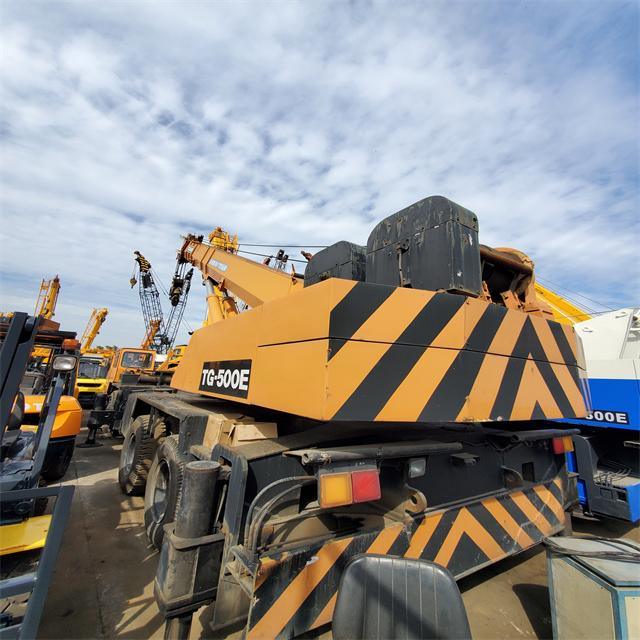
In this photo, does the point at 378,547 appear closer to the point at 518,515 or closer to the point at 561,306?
the point at 518,515

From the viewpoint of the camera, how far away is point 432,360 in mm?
1907

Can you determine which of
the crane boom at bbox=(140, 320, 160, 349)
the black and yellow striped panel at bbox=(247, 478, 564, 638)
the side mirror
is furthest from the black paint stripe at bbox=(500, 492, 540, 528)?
the crane boom at bbox=(140, 320, 160, 349)

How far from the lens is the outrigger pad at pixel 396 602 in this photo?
51.5 inches

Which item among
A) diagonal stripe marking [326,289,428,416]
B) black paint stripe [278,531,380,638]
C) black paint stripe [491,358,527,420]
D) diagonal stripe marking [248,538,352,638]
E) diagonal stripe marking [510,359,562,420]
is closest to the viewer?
diagonal stripe marking [326,289,428,416]

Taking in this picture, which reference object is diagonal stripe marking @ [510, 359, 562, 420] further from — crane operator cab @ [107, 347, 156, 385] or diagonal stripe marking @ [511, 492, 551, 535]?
crane operator cab @ [107, 347, 156, 385]

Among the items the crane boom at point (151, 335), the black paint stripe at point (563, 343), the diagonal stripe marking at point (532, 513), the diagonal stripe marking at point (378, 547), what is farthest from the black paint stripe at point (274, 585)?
the crane boom at point (151, 335)

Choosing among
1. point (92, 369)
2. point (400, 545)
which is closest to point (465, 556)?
point (400, 545)

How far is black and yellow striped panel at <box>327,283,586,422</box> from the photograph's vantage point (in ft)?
5.55

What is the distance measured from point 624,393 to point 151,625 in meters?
5.07

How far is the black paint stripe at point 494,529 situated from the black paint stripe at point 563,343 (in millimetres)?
1286

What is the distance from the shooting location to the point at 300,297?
1.90 metres

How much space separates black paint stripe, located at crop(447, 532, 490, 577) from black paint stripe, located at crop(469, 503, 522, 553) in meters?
0.16

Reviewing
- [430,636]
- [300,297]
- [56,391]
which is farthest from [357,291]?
[56,391]

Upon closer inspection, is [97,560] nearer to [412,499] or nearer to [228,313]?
[412,499]
